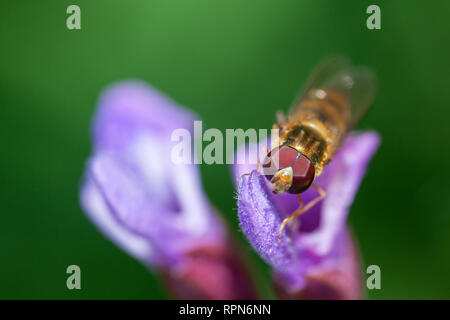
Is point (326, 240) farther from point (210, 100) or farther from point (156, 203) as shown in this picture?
point (210, 100)

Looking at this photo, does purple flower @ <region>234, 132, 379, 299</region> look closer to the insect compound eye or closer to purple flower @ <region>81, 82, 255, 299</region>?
the insect compound eye

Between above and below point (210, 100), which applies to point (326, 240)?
below

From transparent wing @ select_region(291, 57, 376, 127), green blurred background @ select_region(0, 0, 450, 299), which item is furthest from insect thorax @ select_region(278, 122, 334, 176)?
green blurred background @ select_region(0, 0, 450, 299)

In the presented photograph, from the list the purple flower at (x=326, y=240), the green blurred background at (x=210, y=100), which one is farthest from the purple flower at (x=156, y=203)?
the green blurred background at (x=210, y=100)

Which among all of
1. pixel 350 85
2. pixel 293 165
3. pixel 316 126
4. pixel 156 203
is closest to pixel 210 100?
pixel 156 203

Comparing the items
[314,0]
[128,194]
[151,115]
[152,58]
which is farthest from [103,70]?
[128,194]

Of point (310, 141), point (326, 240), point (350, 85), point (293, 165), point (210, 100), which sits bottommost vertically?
point (326, 240)

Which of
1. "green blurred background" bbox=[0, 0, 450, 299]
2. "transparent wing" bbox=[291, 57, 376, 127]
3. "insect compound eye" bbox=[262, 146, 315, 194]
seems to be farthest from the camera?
"green blurred background" bbox=[0, 0, 450, 299]

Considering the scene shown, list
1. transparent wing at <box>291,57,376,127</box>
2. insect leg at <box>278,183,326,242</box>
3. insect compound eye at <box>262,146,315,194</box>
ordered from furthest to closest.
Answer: transparent wing at <box>291,57,376,127</box> → insect leg at <box>278,183,326,242</box> → insect compound eye at <box>262,146,315,194</box>
